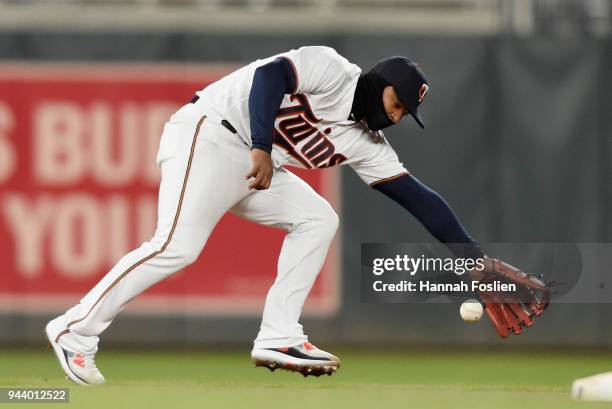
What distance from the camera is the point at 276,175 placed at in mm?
6477

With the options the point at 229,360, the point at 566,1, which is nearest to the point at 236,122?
the point at 229,360

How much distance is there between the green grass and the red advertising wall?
46cm

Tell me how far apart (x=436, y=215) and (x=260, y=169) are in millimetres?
1188

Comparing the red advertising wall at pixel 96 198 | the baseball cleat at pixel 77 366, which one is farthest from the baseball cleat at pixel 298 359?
the red advertising wall at pixel 96 198

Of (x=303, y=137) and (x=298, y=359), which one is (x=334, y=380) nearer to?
(x=298, y=359)

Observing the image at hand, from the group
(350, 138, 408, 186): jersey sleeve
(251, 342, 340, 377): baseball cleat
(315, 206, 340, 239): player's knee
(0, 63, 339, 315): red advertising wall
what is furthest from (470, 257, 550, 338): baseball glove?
(0, 63, 339, 315): red advertising wall

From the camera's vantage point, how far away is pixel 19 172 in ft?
30.5

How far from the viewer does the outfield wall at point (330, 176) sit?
30.5ft

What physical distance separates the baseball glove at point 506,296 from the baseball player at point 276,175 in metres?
0.13

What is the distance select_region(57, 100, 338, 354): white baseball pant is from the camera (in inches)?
238

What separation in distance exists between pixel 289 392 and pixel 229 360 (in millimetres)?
3338

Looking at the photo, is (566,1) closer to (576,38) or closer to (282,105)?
(576,38)

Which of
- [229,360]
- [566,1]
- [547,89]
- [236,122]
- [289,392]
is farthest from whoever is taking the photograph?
[566,1]

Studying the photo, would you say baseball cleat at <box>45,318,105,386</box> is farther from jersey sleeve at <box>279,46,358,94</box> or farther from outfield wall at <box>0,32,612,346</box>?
outfield wall at <box>0,32,612,346</box>
